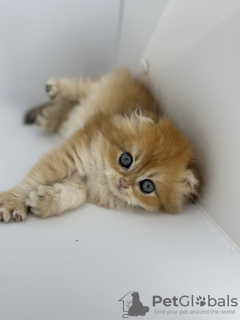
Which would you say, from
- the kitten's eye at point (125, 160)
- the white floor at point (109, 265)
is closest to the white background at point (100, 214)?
the white floor at point (109, 265)

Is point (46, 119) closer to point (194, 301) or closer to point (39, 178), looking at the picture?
point (39, 178)

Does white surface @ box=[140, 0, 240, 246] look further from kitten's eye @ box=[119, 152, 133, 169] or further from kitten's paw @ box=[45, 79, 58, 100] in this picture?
kitten's paw @ box=[45, 79, 58, 100]

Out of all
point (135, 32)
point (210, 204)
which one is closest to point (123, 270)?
point (210, 204)

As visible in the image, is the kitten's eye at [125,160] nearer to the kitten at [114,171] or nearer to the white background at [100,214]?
the kitten at [114,171]

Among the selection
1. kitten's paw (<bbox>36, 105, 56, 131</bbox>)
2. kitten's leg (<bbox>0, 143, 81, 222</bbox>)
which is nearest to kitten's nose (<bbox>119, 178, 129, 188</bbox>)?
kitten's leg (<bbox>0, 143, 81, 222</bbox>)

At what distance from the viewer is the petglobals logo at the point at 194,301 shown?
1.38 metres

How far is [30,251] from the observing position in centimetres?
149

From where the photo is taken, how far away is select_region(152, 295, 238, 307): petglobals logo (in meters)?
1.38

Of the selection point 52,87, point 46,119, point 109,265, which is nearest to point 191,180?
point 109,265

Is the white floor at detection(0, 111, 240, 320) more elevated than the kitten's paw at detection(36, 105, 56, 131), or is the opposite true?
the kitten's paw at detection(36, 105, 56, 131)

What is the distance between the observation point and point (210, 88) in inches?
76.2

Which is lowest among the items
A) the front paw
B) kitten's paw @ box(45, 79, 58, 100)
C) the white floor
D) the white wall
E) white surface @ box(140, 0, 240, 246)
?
the white floor

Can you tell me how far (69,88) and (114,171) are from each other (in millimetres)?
1100

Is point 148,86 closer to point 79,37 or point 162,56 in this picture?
point 162,56
